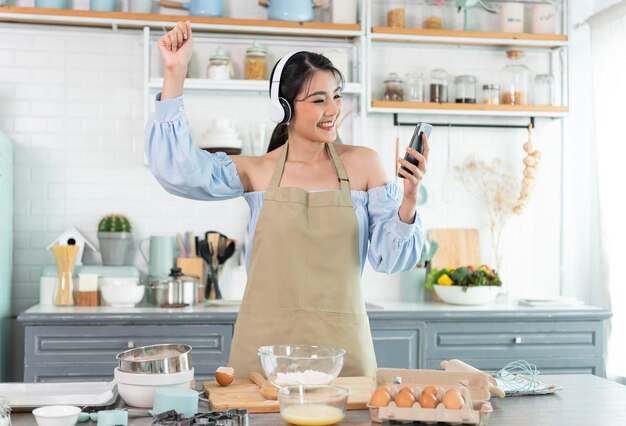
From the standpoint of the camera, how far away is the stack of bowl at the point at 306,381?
6.95 feet

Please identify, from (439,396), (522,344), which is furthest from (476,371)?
(522,344)

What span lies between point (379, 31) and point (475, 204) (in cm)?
131

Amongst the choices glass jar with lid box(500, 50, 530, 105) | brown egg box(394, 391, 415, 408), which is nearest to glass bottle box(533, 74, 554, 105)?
glass jar with lid box(500, 50, 530, 105)

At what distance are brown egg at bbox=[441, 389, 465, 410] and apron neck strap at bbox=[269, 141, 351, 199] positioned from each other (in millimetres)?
1011

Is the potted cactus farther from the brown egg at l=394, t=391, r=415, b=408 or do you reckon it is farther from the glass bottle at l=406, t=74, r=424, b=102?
the brown egg at l=394, t=391, r=415, b=408

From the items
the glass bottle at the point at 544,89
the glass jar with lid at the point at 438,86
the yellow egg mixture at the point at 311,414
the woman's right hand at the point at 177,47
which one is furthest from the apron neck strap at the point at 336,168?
the glass bottle at the point at 544,89

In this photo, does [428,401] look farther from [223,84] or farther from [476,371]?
[223,84]

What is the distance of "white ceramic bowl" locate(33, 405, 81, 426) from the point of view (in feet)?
6.85

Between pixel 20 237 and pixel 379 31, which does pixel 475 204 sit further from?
pixel 20 237

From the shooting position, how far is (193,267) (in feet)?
17.0

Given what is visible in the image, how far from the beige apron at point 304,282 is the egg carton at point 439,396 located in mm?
548

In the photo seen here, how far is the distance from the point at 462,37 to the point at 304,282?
2.96 metres

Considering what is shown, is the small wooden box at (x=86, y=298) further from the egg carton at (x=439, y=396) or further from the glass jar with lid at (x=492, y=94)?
A: the egg carton at (x=439, y=396)

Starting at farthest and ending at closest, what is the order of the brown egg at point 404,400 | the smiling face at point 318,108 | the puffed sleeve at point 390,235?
the smiling face at point 318,108, the puffed sleeve at point 390,235, the brown egg at point 404,400
